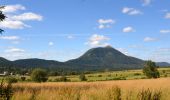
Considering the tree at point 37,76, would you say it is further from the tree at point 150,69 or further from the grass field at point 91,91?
the grass field at point 91,91

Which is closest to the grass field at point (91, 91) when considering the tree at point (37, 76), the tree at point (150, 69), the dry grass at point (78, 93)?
the dry grass at point (78, 93)

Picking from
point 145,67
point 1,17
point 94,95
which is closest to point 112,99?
point 94,95

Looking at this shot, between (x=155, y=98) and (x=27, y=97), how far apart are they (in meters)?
3.90

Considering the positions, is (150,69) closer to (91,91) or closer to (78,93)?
(91,91)

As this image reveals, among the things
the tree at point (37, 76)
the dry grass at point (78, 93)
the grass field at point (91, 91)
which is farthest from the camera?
the tree at point (37, 76)

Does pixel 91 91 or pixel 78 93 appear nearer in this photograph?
pixel 78 93

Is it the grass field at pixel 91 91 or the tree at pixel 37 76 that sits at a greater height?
the tree at pixel 37 76

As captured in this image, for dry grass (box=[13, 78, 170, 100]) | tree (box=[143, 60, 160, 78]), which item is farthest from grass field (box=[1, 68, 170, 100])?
tree (box=[143, 60, 160, 78])

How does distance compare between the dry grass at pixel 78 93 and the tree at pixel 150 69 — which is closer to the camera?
the dry grass at pixel 78 93

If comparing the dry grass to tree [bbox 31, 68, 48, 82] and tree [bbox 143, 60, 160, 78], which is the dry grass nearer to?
tree [bbox 143, 60, 160, 78]

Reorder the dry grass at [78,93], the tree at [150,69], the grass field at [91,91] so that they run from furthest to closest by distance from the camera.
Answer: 1. the tree at [150,69]
2. the dry grass at [78,93]
3. the grass field at [91,91]

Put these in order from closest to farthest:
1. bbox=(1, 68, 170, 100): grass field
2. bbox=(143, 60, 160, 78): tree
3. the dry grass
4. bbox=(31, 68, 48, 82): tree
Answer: bbox=(1, 68, 170, 100): grass field < the dry grass < bbox=(143, 60, 160, 78): tree < bbox=(31, 68, 48, 82): tree

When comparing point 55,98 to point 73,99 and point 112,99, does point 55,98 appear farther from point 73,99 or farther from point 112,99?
point 112,99

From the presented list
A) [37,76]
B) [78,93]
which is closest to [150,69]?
[37,76]
